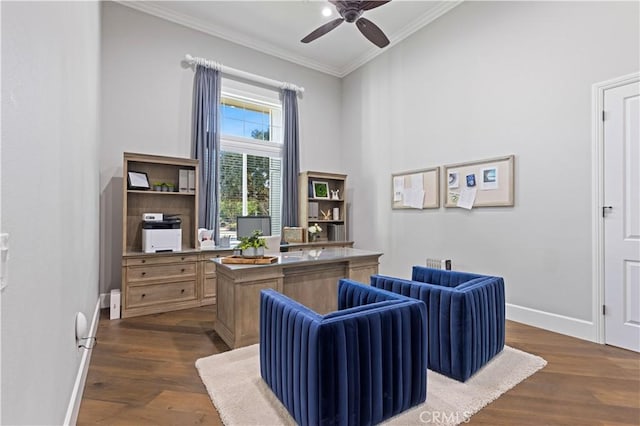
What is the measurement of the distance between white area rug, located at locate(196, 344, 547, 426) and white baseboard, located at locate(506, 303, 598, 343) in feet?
2.71

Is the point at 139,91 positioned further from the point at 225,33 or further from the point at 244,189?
the point at 244,189

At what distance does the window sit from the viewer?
4.84m

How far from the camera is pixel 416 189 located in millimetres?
4488

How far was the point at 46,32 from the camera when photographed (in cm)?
112

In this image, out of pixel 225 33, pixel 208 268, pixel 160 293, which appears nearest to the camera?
pixel 160 293

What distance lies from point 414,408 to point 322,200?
157 inches

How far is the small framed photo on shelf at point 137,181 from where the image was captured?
3719 millimetres

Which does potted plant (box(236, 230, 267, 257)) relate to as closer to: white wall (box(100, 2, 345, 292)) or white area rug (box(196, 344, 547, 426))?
white area rug (box(196, 344, 547, 426))

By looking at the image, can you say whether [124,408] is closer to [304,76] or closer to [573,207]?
[573,207]

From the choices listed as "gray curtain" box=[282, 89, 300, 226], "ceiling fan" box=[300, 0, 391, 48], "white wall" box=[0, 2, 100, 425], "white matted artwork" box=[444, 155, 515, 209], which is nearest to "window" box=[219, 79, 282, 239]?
"gray curtain" box=[282, 89, 300, 226]

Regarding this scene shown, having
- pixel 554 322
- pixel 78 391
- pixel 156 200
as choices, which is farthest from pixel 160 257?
pixel 554 322

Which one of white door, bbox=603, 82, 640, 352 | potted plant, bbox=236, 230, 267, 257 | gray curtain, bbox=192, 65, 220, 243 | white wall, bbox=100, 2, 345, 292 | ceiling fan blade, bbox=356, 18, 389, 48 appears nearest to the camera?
white door, bbox=603, 82, 640, 352

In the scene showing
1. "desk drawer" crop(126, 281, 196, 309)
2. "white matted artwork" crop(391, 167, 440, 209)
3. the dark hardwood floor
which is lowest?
the dark hardwood floor

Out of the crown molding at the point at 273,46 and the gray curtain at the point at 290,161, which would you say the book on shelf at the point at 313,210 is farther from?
the crown molding at the point at 273,46
